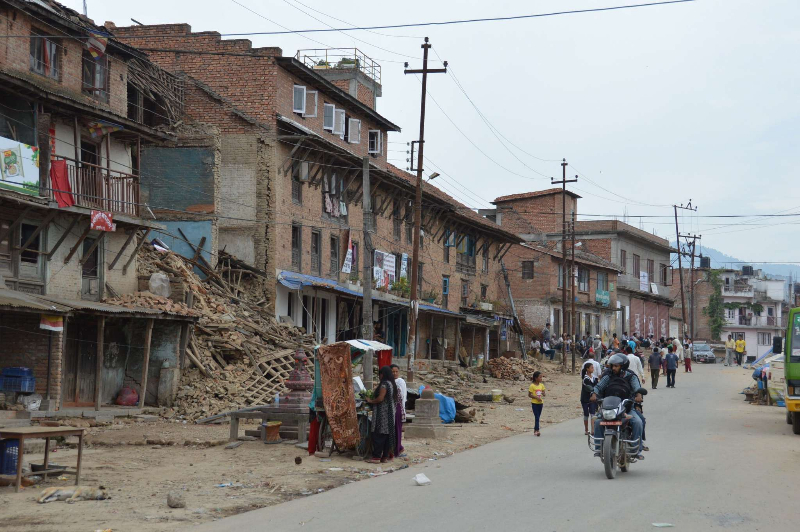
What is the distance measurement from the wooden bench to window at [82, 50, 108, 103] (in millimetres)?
12587

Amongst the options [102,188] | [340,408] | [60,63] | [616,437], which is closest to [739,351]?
[102,188]

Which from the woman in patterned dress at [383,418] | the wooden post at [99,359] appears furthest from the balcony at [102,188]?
the woman in patterned dress at [383,418]

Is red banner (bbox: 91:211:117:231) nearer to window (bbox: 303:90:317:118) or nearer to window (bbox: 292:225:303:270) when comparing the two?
window (bbox: 292:225:303:270)

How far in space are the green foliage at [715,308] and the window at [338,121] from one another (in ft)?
211

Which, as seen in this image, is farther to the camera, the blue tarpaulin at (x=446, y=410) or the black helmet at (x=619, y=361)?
the blue tarpaulin at (x=446, y=410)

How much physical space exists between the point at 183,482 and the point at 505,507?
5.58 metres

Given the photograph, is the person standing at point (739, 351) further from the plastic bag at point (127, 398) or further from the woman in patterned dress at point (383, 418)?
the woman in patterned dress at point (383, 418)

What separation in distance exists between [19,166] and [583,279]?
54.4m

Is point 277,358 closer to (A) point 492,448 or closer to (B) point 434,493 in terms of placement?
(A) point 492,448

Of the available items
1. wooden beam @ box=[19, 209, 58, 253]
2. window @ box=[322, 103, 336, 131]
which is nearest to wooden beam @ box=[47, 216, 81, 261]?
wooden beam @ box=[19, 209, 58, 253]

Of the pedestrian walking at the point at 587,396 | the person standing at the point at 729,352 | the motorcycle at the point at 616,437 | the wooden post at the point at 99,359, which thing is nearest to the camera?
the motorcycle at the point at 616,437

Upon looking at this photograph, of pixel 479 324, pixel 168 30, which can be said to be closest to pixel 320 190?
pixel 168 30

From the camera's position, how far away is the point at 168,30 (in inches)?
1417

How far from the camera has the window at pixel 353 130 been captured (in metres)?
40.7
